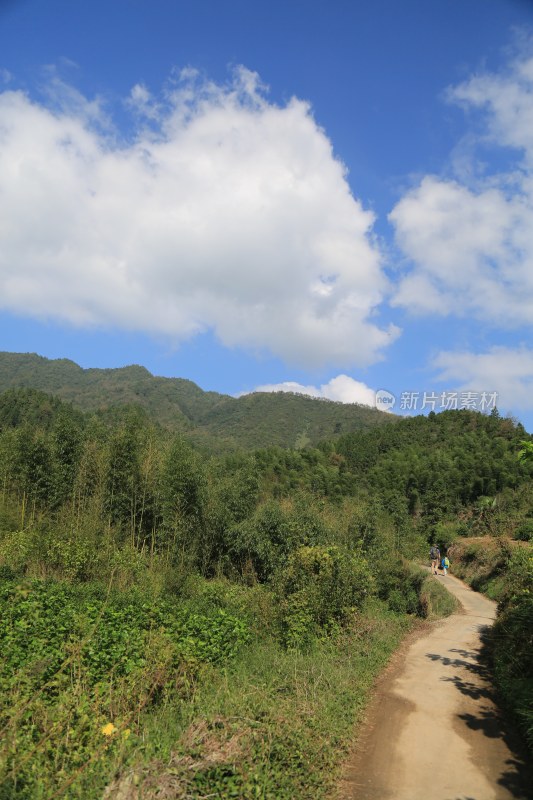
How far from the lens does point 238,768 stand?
14.9 ft

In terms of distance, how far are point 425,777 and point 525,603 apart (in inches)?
172

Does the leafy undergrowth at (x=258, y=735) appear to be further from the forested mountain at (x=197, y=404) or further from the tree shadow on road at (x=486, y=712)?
the forested mountain at (x=197, y=404)

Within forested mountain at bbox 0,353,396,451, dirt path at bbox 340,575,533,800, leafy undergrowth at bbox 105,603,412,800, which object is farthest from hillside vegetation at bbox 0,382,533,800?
forested mountain at bbox 0,353,396,451

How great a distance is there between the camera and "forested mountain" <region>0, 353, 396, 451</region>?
124 meters

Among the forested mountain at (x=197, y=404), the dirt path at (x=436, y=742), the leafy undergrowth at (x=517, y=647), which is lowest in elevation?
the dirt path at (x=436, y=742)

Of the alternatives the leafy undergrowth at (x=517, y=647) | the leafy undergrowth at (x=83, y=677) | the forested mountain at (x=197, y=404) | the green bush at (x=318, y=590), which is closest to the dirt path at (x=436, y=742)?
the leafy undergrowth at (x=517, y=647)

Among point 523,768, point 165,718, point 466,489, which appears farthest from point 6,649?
point 466,489

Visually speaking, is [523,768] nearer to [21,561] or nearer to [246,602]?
[246,602]

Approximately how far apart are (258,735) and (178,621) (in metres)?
3.99

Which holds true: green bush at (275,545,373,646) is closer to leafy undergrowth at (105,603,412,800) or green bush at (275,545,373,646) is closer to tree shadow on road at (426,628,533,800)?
leafy undergrowth at (105,603,412,800)

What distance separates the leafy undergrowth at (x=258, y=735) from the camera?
4.23m

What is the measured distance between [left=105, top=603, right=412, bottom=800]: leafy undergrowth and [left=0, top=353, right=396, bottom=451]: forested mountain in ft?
342

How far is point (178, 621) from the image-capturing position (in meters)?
8.74

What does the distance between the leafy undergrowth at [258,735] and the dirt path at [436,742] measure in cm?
33
